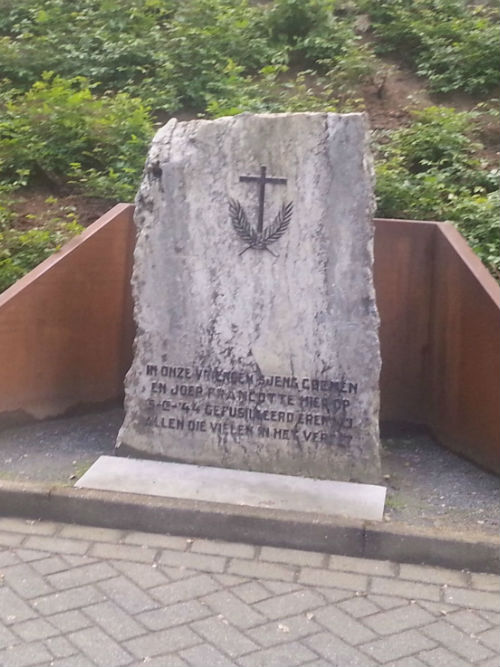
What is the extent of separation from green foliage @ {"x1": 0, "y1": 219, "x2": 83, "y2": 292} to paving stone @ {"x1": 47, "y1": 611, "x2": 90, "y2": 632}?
256 centimetres

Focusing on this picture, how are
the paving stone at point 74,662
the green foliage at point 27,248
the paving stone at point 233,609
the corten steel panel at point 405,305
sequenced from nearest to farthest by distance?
the paving stone at point 74,662, the paving stone at point 233,609, the corten steel panel at point 405,305, the green foliage at point 27,248

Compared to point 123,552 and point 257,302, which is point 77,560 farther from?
point 257,302

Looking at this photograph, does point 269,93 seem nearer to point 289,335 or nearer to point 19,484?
point 289,335

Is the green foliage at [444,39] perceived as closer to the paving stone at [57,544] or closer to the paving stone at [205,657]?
the paving stone at [57,544]

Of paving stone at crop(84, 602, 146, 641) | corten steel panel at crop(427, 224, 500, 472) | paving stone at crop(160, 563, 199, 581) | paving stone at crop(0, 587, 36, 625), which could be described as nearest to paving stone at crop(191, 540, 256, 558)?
paving stone at crop(160, 563, 199, 581)

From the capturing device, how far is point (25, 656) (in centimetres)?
346

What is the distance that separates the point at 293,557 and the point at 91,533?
95 centimetres

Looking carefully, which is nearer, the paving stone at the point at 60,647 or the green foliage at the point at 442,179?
the paving stone at the point at 60,647

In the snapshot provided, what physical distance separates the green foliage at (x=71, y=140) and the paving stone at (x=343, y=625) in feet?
12.5

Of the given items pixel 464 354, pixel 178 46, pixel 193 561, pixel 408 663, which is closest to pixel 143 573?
pixel 193 561

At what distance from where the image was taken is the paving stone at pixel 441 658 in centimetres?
348

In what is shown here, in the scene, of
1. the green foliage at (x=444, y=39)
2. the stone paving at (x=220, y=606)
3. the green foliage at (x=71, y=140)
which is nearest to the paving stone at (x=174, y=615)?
the stone paving at (x=220, y=606)

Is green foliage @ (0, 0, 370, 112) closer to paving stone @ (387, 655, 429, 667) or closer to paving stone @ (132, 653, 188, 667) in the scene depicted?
paving stone @ (132, 653, 188, 667)

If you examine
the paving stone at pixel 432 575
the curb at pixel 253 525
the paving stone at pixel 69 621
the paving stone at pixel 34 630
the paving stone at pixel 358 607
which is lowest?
the paving stone at pixel 34 630
